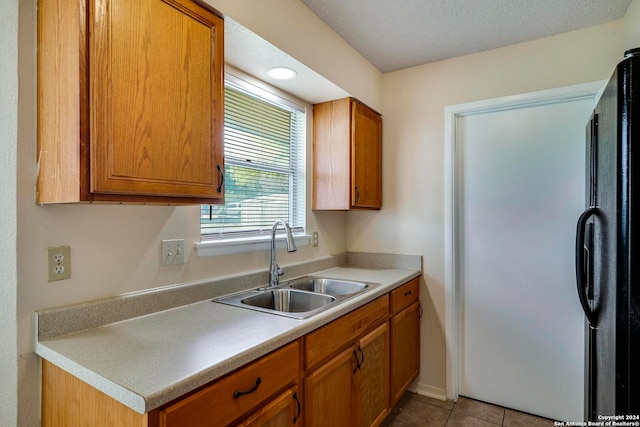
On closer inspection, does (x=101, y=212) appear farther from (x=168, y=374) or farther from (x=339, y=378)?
(x=339, y=378)

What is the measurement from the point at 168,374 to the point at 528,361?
231cm

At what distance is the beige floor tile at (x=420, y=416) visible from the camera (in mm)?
2193

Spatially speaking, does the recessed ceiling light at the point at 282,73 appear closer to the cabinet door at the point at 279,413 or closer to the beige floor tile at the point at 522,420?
the cabinet door at the point at 279,413

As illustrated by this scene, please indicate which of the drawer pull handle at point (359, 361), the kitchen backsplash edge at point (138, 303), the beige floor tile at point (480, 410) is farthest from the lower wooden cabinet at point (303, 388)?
the beige floor tile at point (480, 410)

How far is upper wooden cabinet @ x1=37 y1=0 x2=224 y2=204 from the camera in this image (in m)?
1.00

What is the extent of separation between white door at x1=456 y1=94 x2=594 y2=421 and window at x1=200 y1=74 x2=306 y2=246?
1.17m

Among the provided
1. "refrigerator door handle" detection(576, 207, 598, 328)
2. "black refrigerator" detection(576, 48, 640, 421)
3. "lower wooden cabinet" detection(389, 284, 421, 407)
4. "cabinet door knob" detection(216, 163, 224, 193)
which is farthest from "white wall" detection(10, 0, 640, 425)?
"black refrigerator" detection(576, 48, 640, 421)

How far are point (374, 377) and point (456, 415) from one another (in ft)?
2.74

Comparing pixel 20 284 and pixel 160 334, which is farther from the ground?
pixel 20 284

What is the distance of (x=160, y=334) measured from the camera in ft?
3.98

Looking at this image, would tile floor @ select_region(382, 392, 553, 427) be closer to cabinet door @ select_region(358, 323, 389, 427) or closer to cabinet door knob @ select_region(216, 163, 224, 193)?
cabinet door @ select_region(358, 323, 389, 427)

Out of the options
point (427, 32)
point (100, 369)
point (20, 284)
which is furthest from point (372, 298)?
point (427, 32)

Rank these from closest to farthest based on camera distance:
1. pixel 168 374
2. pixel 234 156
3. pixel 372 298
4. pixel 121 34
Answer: pixel 168 374 → pixel 121 34 → pixel 372 298 → pixel 234 156

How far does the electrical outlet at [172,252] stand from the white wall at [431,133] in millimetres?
1583
